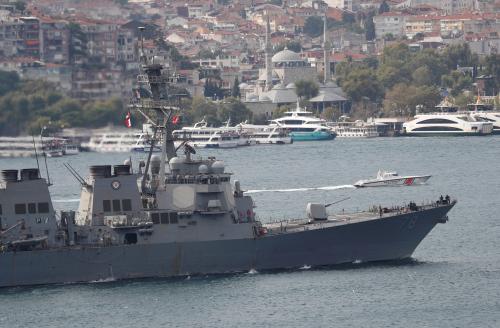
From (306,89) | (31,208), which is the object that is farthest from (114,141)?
(306,89)

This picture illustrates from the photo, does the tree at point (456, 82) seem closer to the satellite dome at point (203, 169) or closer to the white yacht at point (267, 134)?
the white yacht at point (267, 134)

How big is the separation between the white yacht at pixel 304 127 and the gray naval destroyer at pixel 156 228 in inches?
3140

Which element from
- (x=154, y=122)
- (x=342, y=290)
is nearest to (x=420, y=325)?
(x=342, y=290)

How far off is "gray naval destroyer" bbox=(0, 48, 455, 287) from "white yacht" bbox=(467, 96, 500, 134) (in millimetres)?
84181

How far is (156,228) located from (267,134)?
258ft

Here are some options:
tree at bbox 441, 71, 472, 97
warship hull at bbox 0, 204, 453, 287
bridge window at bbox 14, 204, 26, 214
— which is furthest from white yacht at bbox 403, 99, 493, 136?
bridge window at bbox 14, 204, 26, 214

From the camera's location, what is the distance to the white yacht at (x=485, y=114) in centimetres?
13325

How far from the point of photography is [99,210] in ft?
157

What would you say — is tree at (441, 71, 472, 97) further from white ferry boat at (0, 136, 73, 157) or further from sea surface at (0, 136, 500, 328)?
sea surface at (0, 136, 500, 328)

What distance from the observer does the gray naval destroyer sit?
154 feet

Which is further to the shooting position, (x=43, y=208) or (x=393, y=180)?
(x=393, y=180)

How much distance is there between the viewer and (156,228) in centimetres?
4784

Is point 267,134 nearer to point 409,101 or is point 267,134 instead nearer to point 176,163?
point 409,101

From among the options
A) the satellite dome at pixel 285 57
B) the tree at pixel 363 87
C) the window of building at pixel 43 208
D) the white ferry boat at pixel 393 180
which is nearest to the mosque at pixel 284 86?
the satellite dome at pixel 285 57
